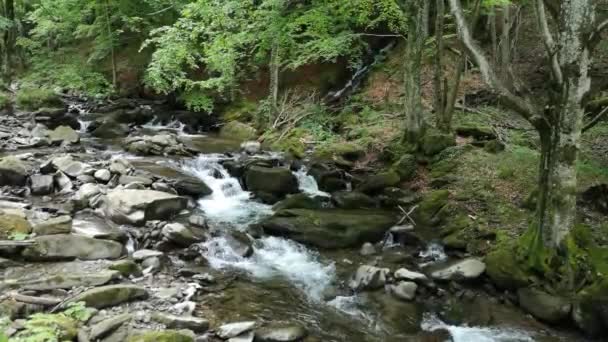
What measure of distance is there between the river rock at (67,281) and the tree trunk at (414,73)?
28.0 ft

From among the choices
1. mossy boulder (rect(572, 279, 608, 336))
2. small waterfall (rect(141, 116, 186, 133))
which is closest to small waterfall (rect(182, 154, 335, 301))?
mossy boulder (rect(572, 279, 608, 336))

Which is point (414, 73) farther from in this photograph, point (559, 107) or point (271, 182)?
point (559, 107)

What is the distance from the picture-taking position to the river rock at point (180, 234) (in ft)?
28.9

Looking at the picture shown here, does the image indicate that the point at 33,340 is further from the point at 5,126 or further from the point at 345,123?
the point at 5,126

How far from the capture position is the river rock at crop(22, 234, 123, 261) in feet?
24.7

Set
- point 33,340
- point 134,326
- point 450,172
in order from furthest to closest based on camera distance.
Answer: point 450,172, point 134,326, point 33,340

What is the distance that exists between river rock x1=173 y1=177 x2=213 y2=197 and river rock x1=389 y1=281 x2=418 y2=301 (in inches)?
231

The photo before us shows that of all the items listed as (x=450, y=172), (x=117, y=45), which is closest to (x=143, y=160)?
(x=450, y=172)

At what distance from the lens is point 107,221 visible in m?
9.45

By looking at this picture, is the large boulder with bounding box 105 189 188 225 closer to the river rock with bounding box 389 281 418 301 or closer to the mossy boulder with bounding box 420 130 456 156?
the river rock with bounding box 389 281 418 301

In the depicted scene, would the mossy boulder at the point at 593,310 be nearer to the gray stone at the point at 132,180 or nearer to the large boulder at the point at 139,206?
the large boulder at the point at 139,206

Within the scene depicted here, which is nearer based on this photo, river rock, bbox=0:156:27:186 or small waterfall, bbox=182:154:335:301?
small waterfall, bbox=182:154:335:301

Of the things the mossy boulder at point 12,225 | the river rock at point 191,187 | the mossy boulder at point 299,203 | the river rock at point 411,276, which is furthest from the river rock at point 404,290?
the mossy boulder at point 12,225

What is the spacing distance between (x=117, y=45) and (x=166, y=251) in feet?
68.4
